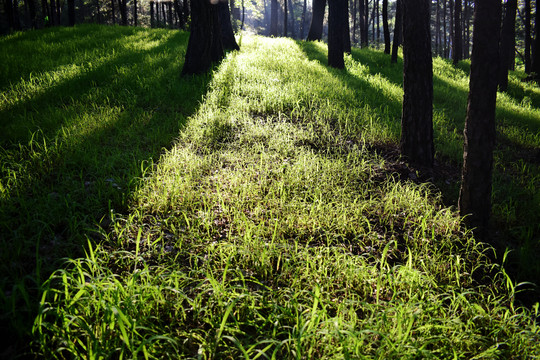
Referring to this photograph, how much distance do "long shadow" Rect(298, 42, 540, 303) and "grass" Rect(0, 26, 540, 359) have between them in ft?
0.12

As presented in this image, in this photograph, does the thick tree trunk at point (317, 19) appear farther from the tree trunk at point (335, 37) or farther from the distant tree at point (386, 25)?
the tree trunk at point (335, 37)

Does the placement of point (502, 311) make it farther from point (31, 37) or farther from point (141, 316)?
point (31, 37)

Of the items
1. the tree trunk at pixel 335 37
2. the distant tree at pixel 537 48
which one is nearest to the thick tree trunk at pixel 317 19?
the tree trunk at pixel 335 37

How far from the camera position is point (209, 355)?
71.2 inches

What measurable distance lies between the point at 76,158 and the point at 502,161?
261 inches

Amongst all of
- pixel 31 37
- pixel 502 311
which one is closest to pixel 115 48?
pixel 31 37

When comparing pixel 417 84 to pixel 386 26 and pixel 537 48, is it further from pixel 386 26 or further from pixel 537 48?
pixel 537 48

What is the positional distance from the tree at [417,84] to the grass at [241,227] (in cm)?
35

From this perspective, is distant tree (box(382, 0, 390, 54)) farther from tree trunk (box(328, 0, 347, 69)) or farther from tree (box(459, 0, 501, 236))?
tree (box(459, 0, 501, 236))

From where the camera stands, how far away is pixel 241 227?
116 inches

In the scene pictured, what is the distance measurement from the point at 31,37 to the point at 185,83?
7651 mm

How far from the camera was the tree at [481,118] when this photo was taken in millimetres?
2908

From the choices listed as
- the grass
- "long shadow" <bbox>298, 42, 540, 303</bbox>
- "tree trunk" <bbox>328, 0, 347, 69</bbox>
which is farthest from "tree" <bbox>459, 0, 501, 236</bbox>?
"tree trunk" <bbox>328, 0, 347, 69</bbox>

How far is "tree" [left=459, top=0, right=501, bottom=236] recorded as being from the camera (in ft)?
9.54
